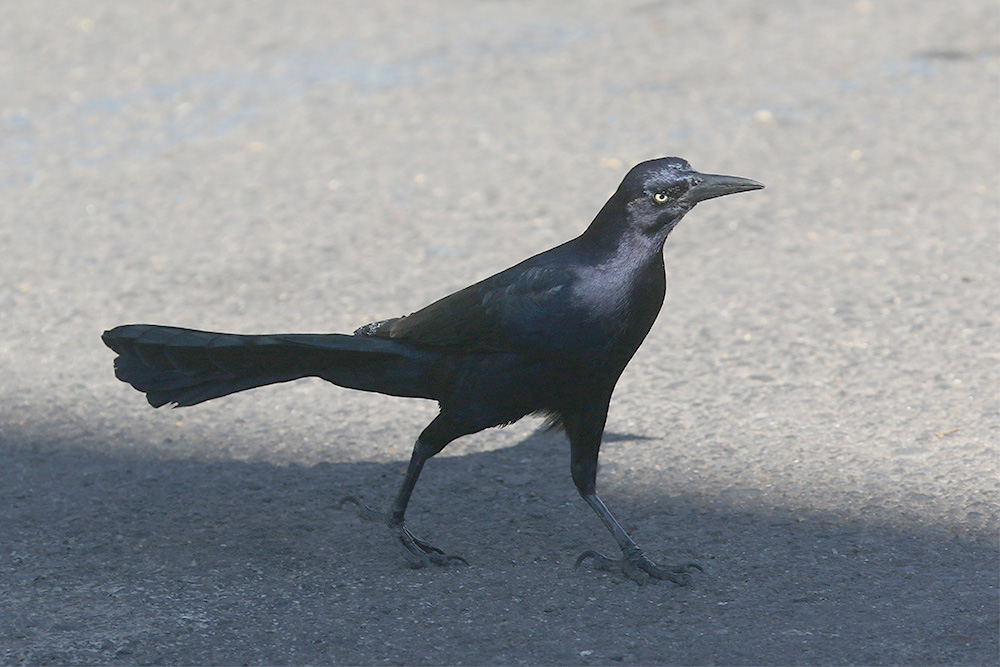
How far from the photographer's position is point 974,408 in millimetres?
4512

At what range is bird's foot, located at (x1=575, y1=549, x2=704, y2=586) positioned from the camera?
3.54 metres

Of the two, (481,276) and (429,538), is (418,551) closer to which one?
(429,538)

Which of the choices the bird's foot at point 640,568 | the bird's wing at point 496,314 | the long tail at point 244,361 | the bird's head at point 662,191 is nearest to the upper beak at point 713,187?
the bird's head at point 662,191

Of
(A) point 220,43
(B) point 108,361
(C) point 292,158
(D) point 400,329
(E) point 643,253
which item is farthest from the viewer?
(A) point 220,43

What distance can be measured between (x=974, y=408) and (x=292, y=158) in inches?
167

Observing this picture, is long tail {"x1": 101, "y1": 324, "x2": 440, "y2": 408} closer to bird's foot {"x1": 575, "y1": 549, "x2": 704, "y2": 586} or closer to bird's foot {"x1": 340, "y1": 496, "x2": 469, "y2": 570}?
bird's foot {"x1": 340, "y1": 496, "x2": 469, "y2": 570}

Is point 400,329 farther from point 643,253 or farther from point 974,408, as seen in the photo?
point 974,408

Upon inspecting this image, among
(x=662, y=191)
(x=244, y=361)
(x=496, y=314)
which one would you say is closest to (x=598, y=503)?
(x=496, y=314)

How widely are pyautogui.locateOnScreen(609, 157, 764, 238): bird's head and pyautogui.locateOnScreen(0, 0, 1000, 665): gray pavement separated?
3.11 feet

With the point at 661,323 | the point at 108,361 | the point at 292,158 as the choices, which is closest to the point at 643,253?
the point at 661,323

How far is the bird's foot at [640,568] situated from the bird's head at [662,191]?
892 mm

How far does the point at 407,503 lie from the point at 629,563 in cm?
67

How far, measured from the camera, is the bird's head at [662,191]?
3486mm

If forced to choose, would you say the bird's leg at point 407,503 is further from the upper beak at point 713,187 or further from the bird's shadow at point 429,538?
the upper beak at point 713,187
